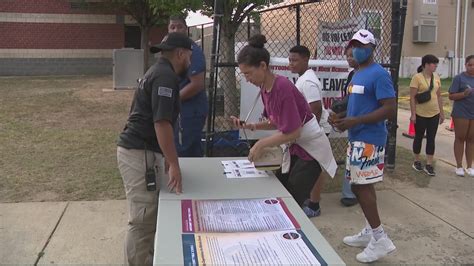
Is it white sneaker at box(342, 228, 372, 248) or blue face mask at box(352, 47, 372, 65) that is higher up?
blue face mask at box(352, 47, 372, 65)

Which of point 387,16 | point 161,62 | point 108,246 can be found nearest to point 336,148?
A: point 387,16

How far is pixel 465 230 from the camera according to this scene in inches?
178

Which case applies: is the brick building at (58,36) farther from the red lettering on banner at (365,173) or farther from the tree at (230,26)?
the red lettering on banner at (365,173)

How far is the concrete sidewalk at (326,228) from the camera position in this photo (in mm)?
3910

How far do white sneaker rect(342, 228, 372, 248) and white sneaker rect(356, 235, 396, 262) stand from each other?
262 millimetres

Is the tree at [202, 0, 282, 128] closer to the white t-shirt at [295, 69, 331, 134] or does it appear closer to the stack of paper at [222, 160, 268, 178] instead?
the white t-shirt at [295, 69, 331, 134]

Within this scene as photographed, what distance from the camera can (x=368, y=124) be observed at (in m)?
3.55

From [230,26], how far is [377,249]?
5391 mm

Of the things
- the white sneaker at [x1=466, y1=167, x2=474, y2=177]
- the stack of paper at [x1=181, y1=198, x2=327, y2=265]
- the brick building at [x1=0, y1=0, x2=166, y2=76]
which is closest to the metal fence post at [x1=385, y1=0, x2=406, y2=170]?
the white sneaker at [x1=466, y1=167, x2=474, y2=177]

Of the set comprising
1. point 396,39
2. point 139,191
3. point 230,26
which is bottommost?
point 139,191

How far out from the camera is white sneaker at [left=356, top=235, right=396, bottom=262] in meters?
3.73

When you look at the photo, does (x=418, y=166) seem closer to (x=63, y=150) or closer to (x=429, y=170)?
(x=429, y=170)

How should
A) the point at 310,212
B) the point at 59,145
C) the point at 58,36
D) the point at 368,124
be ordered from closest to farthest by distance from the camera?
the point at 368,124 < the point at 310,212 < the point at 59,145 < the point at 58,36

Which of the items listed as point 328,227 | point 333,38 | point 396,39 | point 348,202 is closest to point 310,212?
point 328,227
